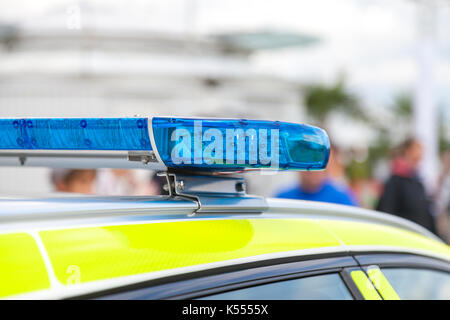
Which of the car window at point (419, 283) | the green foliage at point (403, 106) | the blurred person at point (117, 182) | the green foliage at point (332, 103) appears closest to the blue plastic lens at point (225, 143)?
the car window at point (419, 283)

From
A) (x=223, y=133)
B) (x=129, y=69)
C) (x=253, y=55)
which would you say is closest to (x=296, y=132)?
(x=223, y=133)

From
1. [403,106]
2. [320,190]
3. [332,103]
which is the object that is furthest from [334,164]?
[403,106]

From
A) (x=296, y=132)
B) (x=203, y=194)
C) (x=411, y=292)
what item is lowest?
(x=411, y=292)

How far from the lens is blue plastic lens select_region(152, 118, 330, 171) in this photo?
1137 mm

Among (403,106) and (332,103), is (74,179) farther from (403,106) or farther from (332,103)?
(403,106)

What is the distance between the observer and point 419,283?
1.63m

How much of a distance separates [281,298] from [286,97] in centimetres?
1482

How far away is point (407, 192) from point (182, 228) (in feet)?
12.5

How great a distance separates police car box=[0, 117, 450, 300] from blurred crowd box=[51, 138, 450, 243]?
1.98 m

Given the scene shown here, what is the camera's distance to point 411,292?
1592 millimetres

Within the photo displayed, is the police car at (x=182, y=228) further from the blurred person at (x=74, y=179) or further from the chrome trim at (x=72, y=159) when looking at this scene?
the blurred person at (x=74, y=179)

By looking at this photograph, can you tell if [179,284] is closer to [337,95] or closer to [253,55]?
[253,55]

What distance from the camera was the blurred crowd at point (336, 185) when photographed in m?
3.78

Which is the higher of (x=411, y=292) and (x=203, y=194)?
(x=203, y=194)
